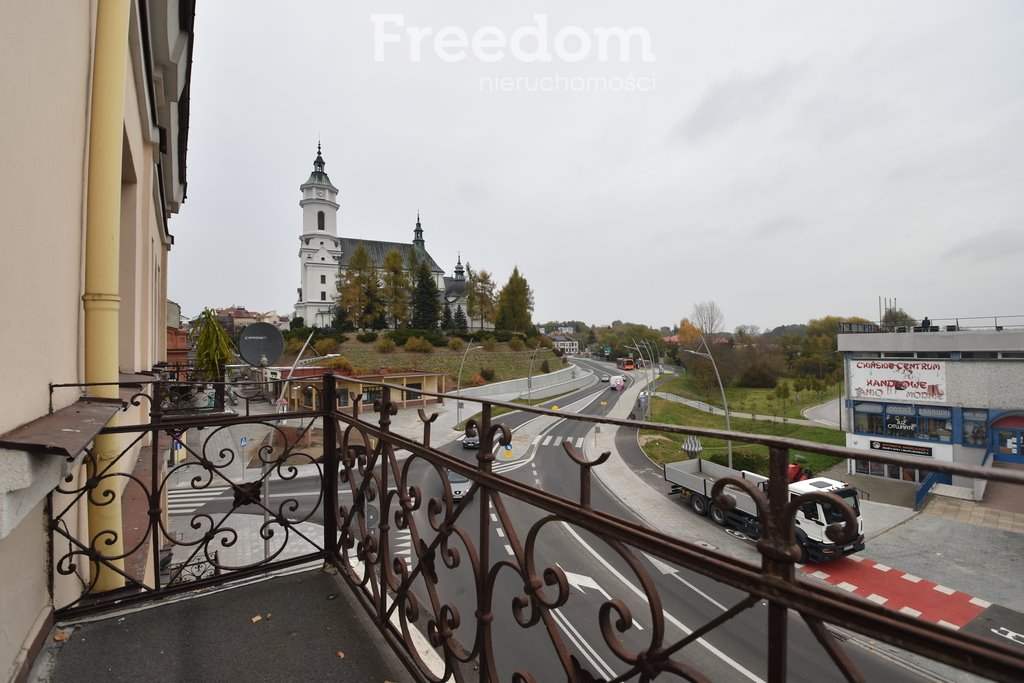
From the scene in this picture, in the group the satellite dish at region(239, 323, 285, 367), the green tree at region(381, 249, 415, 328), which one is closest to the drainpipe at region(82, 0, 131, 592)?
the satellite dish at region(239, 323, 285, 367)

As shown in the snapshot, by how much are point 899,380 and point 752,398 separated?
27.1 metres

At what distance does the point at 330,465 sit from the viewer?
3494 millimetres

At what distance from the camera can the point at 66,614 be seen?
2699 mm

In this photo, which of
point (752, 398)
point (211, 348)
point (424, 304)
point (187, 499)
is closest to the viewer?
point (211, 348)

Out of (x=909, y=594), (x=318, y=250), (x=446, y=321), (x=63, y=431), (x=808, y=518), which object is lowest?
(x=909, y=594)

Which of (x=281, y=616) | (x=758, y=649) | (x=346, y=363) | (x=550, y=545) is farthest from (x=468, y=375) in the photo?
(x=281, y=616)

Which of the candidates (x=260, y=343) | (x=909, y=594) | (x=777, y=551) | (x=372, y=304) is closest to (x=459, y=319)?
(x=372, y=304)

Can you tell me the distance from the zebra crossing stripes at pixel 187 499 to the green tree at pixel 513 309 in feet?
161

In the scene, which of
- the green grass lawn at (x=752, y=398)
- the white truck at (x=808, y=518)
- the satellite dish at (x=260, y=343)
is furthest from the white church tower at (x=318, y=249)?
the white truck at (x=808, y=518)

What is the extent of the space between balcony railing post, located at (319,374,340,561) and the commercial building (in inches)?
841

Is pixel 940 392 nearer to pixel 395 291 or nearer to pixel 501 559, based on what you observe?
pixel 501 559

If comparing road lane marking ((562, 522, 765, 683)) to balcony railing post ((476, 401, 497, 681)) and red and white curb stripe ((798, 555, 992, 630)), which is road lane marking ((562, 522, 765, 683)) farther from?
red and white curb stripe ((798, 555, 992, 630))

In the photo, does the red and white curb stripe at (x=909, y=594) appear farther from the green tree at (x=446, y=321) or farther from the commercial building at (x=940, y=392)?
the green tree at (x=446, y=321)

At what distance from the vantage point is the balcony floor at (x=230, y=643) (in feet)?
7.62
